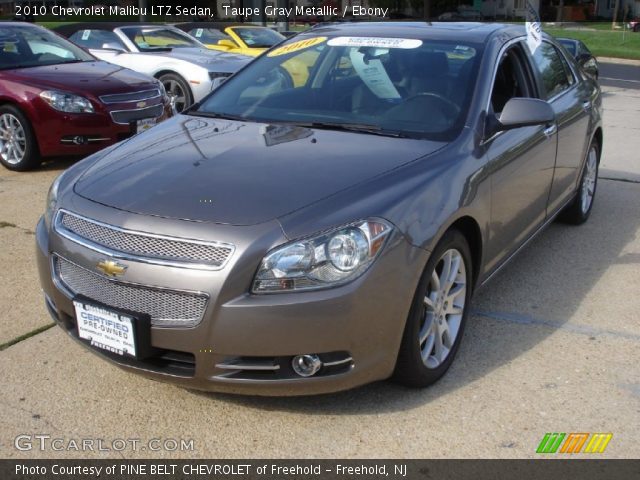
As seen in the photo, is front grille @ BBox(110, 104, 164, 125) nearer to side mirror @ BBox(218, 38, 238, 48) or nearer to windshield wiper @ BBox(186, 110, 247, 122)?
windshield wiper @ BBox(186, 110, 247, 122)

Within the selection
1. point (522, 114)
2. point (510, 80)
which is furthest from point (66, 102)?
point (522, 114)

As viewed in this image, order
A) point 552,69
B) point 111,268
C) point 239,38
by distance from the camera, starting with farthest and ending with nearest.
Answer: point 239,38, point 552,69, point 111,268

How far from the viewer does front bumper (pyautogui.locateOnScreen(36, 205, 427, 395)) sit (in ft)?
9.25

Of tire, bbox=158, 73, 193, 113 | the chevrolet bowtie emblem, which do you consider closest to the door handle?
the chevrolet bowtie emblem

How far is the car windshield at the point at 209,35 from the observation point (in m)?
14.8

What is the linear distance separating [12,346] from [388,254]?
2.09 meters

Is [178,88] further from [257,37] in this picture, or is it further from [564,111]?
[564,111]

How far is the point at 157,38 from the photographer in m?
12.0

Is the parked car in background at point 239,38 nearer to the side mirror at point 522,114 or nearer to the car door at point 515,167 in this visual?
the car door at point 515,167

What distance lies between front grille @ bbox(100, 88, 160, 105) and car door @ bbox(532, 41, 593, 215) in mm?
4273

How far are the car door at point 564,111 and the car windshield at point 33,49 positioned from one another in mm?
5510

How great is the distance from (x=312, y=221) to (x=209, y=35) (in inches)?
506

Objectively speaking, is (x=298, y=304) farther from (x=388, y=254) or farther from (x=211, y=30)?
(x=211, y=30)
